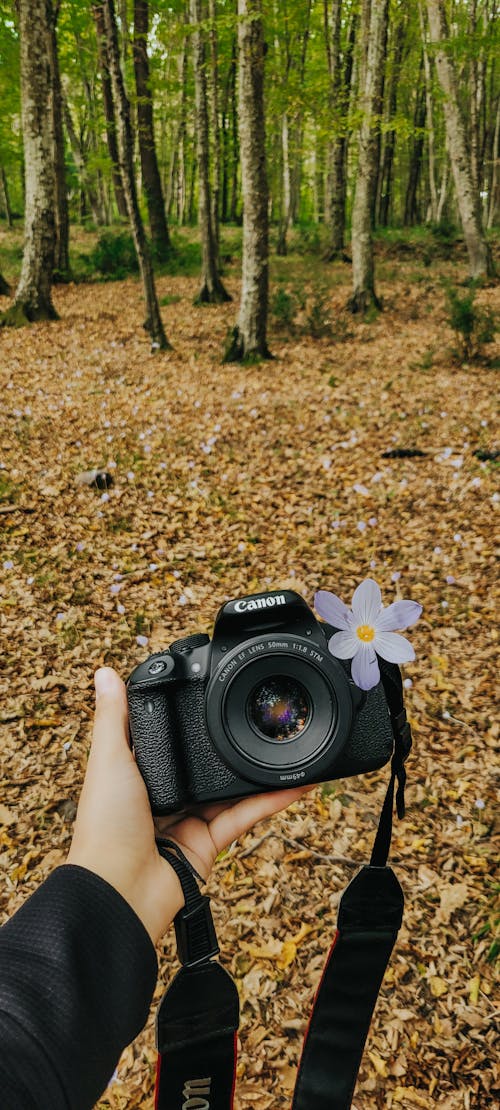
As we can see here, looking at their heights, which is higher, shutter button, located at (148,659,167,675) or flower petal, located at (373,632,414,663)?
flower petal, located at (373,632,414,663)

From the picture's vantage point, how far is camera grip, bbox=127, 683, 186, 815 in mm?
1757

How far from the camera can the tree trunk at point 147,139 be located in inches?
532

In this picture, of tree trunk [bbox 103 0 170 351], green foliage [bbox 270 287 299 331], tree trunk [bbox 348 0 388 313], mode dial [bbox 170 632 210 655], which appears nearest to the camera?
mode dial [bbox 170 632 210 655]

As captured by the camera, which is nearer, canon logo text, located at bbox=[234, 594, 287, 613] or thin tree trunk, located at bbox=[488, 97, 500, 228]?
canon logo text, located at bbox=[234, 594, 287, 613]

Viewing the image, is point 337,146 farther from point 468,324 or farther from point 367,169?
point 468,324

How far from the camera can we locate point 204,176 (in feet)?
37.3

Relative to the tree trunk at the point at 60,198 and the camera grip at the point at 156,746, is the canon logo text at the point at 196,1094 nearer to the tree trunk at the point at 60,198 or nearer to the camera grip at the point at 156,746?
the camera grip at the point at 156,746

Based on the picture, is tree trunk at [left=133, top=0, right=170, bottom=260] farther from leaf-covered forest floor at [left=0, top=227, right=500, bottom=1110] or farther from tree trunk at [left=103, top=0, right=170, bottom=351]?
leaf-covered forest floor at [left=0, top=227, right=500, bottom=1110]

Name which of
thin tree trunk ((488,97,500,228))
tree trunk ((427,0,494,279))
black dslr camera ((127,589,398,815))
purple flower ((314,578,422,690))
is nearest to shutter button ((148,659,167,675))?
black dslr camera ((127,589,398,815))

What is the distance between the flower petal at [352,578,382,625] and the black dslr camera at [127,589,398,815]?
0.23m

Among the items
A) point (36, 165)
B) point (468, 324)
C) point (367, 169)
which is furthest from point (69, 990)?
point (367, 169)

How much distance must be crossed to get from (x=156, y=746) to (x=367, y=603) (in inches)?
30.6

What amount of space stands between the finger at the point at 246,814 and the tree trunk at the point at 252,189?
828 centimetres

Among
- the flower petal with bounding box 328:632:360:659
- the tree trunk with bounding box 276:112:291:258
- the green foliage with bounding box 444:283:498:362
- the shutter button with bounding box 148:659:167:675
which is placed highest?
the tree trunk with bounding box 276:112:291:258
